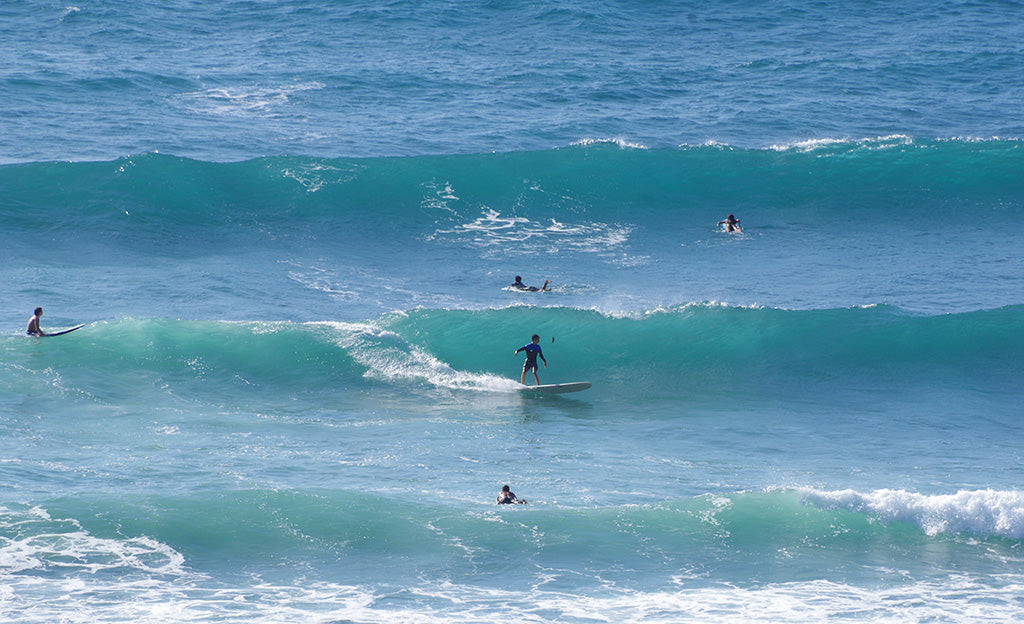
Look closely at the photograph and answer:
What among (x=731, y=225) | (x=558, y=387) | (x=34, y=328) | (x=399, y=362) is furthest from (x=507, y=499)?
(x=731, y=225)

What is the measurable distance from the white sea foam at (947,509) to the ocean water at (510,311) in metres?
0.04

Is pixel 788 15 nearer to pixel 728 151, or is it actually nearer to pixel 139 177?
pixel 728 151

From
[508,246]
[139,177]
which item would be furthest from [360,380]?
[139,177]

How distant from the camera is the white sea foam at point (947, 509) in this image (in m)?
12.8

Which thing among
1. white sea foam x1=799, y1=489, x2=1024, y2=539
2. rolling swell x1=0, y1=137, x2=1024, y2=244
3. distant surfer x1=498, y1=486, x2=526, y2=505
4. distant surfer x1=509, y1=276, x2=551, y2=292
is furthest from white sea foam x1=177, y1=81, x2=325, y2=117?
white sea foam x1=799, y1=489, x2=1024, y2=539

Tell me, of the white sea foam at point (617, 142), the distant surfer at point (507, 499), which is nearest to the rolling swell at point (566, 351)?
the distant surfer at point (507, 499)

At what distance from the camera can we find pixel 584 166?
3002 cm

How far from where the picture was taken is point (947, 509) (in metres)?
13.0

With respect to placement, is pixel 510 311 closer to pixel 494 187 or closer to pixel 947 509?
pixel 494 187

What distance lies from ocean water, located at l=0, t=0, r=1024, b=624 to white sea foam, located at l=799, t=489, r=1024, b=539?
0.13ft

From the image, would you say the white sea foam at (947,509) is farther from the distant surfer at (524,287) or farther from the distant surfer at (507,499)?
the distant surfer at (524,287)

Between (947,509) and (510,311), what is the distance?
33.1ft

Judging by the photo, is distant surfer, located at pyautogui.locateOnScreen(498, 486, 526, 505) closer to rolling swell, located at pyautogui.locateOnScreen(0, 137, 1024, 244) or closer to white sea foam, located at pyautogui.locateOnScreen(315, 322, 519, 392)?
white sea foam, located at pyautogui.locateOnScreen(315, 322, 519, 392)

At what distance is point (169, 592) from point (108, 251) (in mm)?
15017
